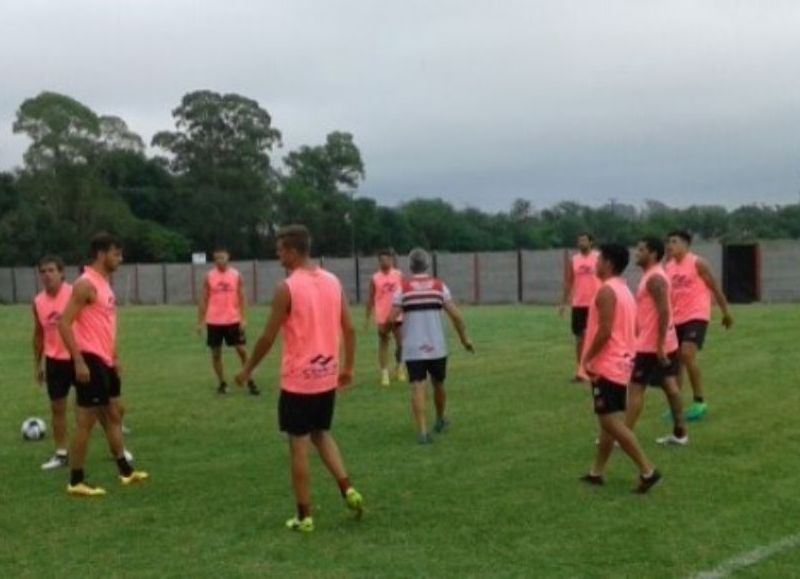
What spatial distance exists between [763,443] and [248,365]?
5.45 m

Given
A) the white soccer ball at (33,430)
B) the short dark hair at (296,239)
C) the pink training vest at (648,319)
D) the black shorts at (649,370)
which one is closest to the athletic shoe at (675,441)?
the black shorts at (649,370)

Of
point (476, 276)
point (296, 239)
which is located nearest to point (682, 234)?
point (296, 239)

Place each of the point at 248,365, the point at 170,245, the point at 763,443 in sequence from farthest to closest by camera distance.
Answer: the point at 170,245, the point at 763,443, the point at 248,365

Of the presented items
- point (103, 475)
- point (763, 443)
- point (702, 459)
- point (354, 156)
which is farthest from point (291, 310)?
point (354, 156)

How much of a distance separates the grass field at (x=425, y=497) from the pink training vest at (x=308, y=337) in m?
1.06

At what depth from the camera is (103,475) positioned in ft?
34.7

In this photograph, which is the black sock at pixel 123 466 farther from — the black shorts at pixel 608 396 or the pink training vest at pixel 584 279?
the pink training vest at pixel 584 279

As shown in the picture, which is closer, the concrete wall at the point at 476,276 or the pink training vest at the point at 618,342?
the pink training vest at the point at 618,342

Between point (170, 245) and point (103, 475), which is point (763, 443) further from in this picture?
point (170, 245)

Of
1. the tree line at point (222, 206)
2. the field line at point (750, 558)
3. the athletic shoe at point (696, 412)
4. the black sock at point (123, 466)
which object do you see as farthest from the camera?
the tree line at point (222, 206)

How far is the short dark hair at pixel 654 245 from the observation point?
10.5 meters

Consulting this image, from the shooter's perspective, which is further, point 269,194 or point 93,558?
point 269,194

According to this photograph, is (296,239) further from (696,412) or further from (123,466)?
(696,412)

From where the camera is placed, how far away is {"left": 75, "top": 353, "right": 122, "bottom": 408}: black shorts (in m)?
9.56
